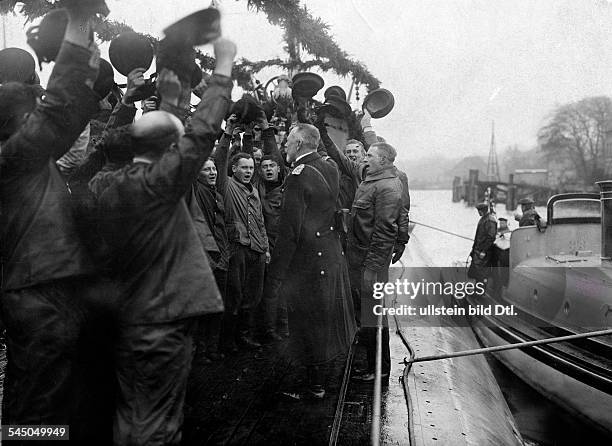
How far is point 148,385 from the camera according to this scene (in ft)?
7.55

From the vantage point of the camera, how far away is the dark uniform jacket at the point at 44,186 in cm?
224

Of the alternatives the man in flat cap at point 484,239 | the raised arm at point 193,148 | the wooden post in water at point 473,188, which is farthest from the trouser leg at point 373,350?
→ the wooden post in water at point 473,188

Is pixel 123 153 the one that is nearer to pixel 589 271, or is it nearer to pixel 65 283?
pixel 65 283

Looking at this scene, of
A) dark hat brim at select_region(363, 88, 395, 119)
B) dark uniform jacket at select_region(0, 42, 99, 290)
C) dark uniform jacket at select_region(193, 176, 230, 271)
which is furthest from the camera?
dark hat brim at select_region(363, 88, 395, 119)

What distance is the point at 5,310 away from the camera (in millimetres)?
2320

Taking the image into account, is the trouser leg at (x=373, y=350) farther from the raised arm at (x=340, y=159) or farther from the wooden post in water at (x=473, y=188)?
the wooden post in water at (x=473, y=188)

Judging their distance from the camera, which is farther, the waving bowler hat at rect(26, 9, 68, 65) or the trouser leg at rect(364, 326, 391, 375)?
the trouser leg at rect(364, 326, 391, 375)

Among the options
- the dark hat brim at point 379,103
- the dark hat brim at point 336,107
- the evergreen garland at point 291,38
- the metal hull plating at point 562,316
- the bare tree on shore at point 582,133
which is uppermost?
the bare tree on shore at point 582,133

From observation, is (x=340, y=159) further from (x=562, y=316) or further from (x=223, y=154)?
(x=562, y=316)

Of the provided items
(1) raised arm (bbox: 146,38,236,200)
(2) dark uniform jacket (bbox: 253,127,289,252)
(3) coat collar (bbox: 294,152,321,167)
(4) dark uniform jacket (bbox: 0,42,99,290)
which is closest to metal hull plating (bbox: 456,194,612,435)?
(2) dark uniform jacket (bbox: 253,127,289,252)

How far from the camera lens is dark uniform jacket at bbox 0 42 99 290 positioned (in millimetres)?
2236

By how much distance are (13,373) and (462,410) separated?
3402 mm

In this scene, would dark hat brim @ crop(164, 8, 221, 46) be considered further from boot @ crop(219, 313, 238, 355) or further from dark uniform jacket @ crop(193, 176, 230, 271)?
boot @ crop(219, 313, 238, 355)

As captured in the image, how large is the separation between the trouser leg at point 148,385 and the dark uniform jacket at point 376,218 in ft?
8.29
